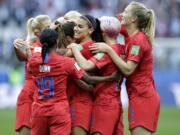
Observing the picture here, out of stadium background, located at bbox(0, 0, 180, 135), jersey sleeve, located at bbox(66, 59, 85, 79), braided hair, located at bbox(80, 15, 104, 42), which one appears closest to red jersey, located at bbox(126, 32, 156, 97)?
braided hair, located at bbox(80, 15, 104, 42)

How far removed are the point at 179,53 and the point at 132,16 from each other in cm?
1457

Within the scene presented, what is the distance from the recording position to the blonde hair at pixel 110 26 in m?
9.77

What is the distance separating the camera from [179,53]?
958 inches

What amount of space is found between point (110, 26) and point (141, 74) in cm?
74

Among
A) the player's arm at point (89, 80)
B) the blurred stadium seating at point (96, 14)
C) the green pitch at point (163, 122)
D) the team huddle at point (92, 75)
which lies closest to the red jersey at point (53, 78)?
the team huddle at point (92, 75)

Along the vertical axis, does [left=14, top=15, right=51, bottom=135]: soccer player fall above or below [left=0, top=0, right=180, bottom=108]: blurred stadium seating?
above

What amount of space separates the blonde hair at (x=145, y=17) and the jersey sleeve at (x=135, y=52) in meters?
0.24

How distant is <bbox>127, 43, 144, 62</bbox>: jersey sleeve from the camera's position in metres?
9.79

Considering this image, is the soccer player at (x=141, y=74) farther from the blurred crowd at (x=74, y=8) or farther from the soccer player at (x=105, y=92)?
the blurred crowd at (x=74, y=8)

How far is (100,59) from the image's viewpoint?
972 centimetres

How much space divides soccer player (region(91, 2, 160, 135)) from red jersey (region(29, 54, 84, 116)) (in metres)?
0.53

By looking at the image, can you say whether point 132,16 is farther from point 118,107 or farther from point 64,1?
point 64,1

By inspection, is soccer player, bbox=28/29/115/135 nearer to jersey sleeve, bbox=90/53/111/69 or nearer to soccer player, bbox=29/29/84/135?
soccer player, bbox=29/29/84/135

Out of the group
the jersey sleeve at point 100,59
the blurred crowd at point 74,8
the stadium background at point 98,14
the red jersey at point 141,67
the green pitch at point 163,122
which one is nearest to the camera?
the jersey sleeve at point 100,59
